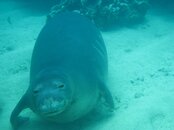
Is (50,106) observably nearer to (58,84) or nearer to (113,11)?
(58,84)

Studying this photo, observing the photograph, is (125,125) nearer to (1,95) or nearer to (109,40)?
(1,95)

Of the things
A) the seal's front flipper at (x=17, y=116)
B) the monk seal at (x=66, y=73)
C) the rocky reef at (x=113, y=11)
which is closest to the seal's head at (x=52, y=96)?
the monk seal at (x=66, y=73)

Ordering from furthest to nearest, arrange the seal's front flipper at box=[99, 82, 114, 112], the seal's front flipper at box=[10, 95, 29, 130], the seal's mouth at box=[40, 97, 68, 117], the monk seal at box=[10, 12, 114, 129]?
1. the seal's front flipper at box=[99, 82, 114, 112]
2. the seal's front flipper at box=[10, 95, 29, 130]
3. the monk seal at box=[10, 12, 114, 129]
4. the seal's mouth at box=[40, 97, 68, 117]

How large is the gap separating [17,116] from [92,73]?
1.66m

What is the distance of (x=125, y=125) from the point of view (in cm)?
498

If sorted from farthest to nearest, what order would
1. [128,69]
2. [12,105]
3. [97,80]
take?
[128,69] → [12,105] → [97,80]

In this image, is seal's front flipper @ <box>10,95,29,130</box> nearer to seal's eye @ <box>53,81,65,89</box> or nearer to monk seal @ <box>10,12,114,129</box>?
monk seal @ <box>10,12,114,129</box>

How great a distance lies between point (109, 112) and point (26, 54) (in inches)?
158

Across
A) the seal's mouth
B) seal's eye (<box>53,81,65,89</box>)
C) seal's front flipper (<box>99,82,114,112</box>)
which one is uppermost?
seal's eye (<box>53,81,65,89</box>)

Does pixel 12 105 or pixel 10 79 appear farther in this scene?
pixel 10 79

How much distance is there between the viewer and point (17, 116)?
5.23m

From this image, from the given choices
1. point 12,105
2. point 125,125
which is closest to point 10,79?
point 12,105

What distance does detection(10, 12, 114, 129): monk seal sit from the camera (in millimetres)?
4002

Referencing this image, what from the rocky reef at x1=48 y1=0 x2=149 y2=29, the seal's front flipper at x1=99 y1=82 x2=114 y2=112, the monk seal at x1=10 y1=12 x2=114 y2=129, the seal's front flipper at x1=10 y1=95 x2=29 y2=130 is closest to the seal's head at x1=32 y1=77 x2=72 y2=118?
the monk seal at x1=10 y1=12 x2=114 y2=129
